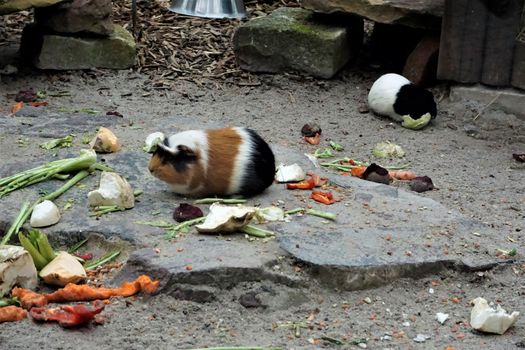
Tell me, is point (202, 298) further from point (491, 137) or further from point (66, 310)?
point (491, 137)

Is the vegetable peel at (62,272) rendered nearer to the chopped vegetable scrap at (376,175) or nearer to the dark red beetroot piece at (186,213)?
the dark red beetroot piece at (186,213)

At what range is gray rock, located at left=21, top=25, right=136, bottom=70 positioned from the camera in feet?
23.1

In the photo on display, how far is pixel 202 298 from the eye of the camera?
3.56 meters

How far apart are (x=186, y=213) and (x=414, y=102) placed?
113 inches

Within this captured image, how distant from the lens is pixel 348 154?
591 cm

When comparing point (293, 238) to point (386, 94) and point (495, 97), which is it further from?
point (495, 97)

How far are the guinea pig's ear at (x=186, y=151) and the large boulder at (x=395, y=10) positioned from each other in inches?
122

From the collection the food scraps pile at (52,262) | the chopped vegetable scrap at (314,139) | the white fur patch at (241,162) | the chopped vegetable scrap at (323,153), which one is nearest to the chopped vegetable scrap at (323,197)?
the white fur patch at (241,162)

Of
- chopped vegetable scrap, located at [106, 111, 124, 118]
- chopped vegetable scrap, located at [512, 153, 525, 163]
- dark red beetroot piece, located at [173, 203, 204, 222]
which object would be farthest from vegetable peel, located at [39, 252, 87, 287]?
chopped vegetable scrap, located at [512, 153, 525, 163]

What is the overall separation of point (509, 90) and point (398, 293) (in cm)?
311

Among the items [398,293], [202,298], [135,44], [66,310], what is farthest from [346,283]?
[135,44]

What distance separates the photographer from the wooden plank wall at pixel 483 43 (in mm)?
6312

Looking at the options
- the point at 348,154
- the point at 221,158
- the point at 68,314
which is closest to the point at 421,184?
the point at 348,154

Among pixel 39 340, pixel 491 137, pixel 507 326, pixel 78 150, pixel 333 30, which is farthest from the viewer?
pixel 333 30
